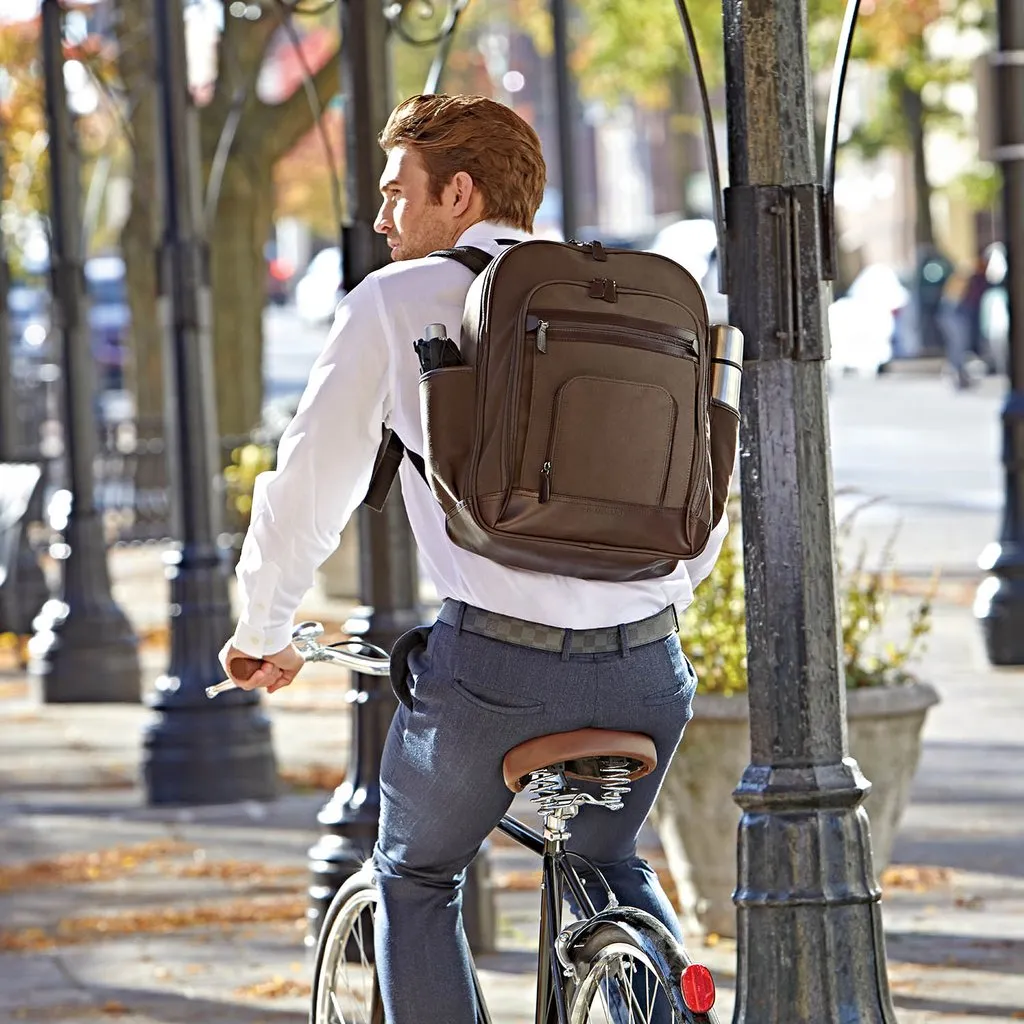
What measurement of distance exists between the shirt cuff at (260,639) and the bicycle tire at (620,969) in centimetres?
66

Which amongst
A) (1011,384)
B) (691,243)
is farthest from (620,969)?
(691,243)

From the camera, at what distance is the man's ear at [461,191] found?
3.79 m

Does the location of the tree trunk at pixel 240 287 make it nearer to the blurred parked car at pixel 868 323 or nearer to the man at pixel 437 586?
the man at pixel 437 586

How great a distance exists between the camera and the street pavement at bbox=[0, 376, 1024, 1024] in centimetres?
632

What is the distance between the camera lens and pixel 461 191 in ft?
12.5

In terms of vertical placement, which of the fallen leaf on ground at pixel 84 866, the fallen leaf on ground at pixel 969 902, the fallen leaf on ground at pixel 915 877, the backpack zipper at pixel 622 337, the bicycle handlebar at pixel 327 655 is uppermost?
the backpack zipper at pixel 622 337

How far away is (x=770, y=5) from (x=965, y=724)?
643cm

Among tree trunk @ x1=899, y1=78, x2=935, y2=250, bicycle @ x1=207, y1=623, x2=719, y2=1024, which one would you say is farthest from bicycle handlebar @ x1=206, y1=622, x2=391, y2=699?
tree trunk @ x1=899, y1=78, x2=935, y2=250

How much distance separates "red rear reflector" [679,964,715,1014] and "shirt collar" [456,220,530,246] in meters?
1.15

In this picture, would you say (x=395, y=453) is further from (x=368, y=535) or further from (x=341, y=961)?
(x=368, y=535)

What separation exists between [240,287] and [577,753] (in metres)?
15.2

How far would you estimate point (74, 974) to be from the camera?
21.9 ft

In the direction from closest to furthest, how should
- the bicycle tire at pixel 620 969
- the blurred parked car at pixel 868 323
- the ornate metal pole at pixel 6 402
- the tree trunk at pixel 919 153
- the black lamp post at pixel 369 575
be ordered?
the bicycle tire at pixel 620 969 < the black lamp post at pixel 369 575 < the ornate metal pole at pixel 6 402 < the blurred parked car at pixel 868 323 < the tree trunk at pixel 919 153

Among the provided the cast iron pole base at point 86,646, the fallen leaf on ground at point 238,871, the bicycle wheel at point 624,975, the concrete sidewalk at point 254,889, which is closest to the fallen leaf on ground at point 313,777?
the concrete sidewalk at point 254,889
